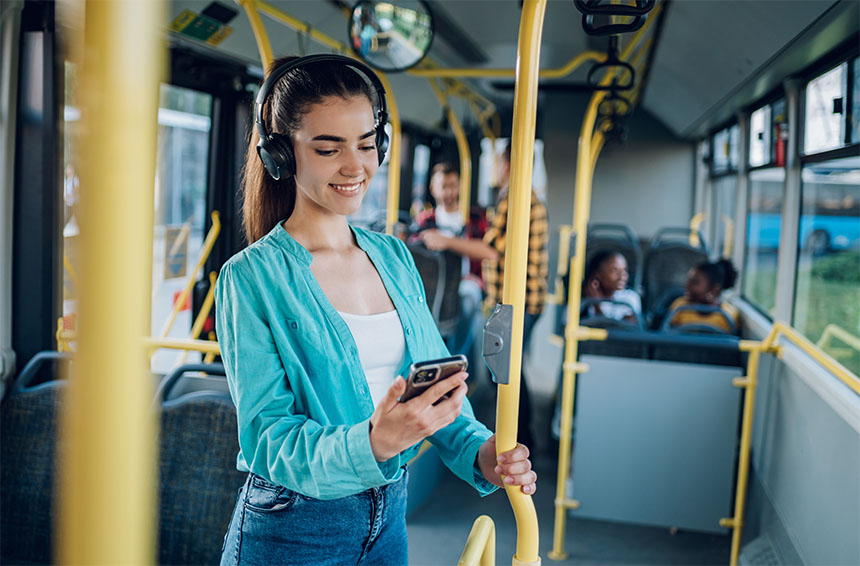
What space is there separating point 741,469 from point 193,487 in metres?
2.50

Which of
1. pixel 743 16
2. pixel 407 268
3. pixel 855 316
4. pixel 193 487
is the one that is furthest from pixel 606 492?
pixel 407 268

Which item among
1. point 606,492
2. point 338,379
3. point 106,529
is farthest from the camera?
point 606,492

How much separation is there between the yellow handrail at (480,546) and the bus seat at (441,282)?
3.31 m

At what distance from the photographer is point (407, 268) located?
1.52 meters

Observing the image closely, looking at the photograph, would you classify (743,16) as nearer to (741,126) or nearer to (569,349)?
(569,349)

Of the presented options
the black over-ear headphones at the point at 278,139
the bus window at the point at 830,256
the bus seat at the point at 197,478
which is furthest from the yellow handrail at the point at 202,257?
the bus window at the point at 830,256

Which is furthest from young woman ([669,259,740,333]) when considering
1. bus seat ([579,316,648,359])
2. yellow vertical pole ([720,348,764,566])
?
yellow vertical pole ([720,348,764,566])

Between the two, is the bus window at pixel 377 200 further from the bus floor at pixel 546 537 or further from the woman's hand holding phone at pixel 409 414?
the woman's hand holding phone at pixel 409 414

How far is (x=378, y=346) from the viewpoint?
1.32m

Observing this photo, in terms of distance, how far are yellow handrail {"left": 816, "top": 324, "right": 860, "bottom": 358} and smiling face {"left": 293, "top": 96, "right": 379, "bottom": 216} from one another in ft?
10.0

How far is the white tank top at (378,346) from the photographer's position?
1305 millimetres

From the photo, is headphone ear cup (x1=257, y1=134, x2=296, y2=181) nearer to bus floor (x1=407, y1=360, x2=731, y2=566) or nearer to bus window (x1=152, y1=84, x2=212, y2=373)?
bus floor (x1=407, y1=360, x2=731, y2=566)

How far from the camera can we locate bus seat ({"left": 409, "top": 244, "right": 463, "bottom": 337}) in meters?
4.86

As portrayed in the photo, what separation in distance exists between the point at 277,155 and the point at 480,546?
0.78m
